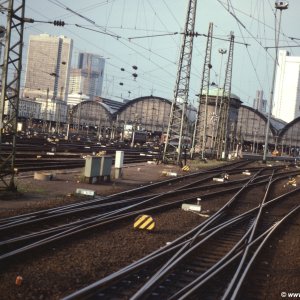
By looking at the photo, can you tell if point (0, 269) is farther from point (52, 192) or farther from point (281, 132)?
point (281, 132)

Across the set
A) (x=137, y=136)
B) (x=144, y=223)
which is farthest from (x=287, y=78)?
(x=144, y=223)

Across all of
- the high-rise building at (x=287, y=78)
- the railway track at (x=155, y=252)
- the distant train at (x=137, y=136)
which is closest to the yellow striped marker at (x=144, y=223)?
the railway track at (x=155, y=252)

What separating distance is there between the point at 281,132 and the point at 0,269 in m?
130

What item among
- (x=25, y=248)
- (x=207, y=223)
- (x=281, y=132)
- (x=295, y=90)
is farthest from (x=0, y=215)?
(x=295, y=90)

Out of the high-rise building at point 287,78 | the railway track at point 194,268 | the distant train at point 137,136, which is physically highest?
the high-rise building at point 287,78

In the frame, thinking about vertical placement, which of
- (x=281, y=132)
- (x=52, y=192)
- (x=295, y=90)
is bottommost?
(x=52, y=192)

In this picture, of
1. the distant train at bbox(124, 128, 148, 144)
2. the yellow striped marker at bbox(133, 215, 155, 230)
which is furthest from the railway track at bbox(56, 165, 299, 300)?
the distant train at bbox(124, 128, 148, 144)

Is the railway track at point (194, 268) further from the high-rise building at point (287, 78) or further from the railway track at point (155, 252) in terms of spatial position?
the high-rise building at point (287, 78)

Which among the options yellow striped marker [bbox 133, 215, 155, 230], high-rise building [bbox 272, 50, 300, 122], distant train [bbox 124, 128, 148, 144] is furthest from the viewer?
high-rise building [bbox 272, 50, 300, 122]

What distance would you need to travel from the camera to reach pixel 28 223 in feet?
37.9

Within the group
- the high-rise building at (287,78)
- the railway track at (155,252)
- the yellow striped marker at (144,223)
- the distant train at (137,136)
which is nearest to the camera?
the railway track at (155,252)

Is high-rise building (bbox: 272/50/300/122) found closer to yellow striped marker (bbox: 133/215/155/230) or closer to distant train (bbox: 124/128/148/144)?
distant train (bbox: 124/128/148/144)

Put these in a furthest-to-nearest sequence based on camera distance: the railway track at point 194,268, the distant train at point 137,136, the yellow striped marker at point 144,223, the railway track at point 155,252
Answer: the distant train at point 137,136, the yellow striped marker at point 144,223, the railway track at point 155,252, the railway track at point 194,268

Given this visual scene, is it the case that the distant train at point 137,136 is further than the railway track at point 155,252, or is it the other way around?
the distant train at point 137,136
